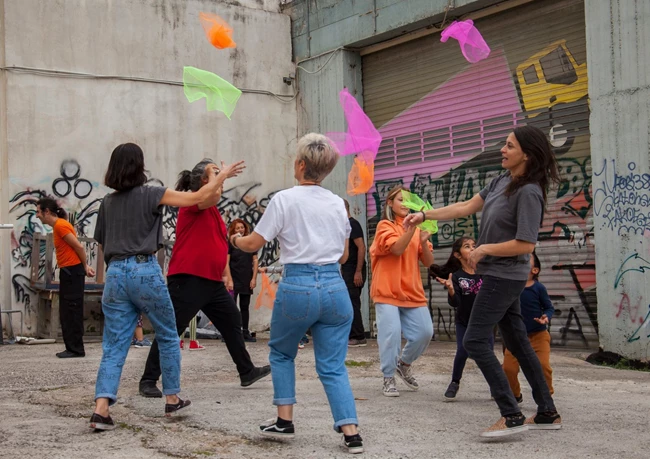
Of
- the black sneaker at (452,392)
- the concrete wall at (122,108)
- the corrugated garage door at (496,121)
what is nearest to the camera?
the black sneaker at (452,392)

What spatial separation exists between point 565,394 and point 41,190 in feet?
28.1

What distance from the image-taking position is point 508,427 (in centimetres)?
486

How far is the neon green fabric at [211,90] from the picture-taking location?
21.1 feet

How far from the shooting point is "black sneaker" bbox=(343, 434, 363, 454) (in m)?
4.56

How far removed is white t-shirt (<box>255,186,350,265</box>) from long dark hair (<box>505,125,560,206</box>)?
1119mm

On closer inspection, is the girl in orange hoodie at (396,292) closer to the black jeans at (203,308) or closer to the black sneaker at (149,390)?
the black jeans at (203,308)

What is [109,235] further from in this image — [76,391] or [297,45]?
[297,45]

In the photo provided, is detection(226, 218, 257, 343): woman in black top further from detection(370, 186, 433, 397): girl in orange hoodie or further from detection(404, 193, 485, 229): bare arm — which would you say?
detection(404, 193, 485, 229): bare arm

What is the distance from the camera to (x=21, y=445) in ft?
15.5

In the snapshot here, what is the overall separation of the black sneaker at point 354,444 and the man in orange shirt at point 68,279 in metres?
5.61

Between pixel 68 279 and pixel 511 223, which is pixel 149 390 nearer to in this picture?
pixel 511 223

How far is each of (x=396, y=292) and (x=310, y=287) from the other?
206cm

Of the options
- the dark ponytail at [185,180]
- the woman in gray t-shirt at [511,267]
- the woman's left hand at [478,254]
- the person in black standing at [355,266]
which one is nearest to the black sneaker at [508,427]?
the woman in gray t-shirt at [511,267]

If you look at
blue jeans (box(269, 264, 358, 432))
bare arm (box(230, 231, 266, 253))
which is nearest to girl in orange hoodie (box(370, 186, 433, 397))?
blue jeans (box(269, 264, 358, 432))
